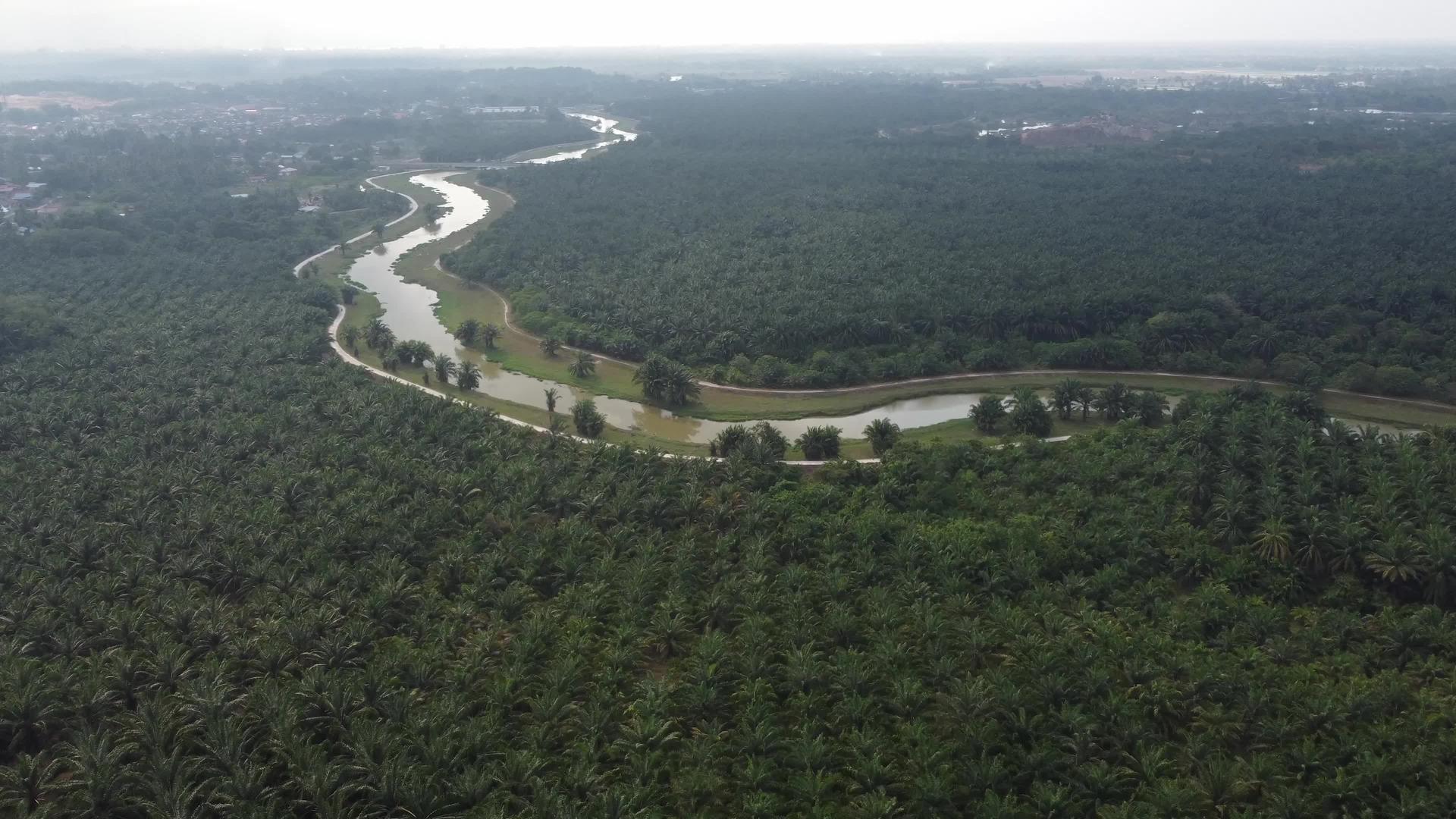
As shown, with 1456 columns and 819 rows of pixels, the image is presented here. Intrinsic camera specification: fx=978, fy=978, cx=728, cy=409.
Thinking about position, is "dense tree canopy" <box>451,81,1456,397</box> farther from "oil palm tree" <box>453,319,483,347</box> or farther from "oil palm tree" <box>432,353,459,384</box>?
"oil palm tree" <box>432,353,459,384</box>

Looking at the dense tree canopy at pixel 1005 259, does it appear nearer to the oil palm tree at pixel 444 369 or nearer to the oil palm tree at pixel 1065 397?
the oil palm tree at pixel 1065 397

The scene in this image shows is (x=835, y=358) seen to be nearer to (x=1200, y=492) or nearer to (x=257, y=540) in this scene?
(x=1200, y=492)

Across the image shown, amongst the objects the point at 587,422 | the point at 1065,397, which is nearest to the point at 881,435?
the point at 1065,397

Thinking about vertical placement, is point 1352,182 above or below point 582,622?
above

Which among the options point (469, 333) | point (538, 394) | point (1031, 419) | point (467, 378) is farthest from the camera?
point (469, 333)

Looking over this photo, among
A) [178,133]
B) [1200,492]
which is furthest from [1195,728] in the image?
[178,133]

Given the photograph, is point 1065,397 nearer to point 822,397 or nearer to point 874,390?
point 874,390

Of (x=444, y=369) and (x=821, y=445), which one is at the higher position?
(x=444, y=369)

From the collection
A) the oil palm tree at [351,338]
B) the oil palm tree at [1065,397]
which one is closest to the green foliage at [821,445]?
the oil palm tree at [1065,397]

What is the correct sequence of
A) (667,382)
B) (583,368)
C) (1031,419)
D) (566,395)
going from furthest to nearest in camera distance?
(583,368)
(566,395)
(667,382)
(1031,419)
